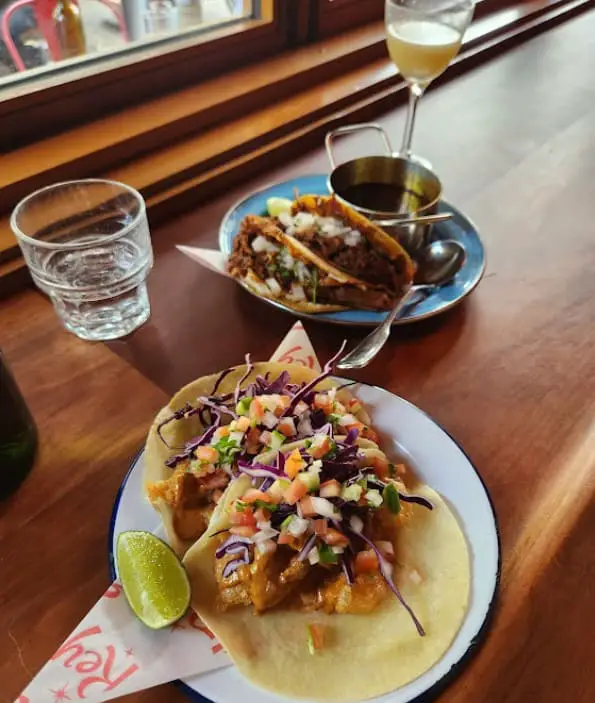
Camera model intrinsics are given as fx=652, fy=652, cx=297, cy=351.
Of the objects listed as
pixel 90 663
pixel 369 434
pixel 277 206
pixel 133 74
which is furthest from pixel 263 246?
pixel 90 663

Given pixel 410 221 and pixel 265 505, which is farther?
pixel 410 221

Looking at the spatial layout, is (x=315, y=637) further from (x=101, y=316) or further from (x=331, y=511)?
(x=101, y=316)

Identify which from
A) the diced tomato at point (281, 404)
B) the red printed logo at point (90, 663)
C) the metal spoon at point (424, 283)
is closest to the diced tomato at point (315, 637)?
the red printed logo at point (90, 663)

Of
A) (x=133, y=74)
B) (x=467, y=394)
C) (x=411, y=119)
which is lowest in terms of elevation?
(x=467, y=394)

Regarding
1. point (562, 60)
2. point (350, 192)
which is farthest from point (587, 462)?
point (562, 60)

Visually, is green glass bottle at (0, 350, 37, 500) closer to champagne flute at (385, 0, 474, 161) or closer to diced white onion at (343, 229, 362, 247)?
diced white onion at (343, 229, 362, 247)

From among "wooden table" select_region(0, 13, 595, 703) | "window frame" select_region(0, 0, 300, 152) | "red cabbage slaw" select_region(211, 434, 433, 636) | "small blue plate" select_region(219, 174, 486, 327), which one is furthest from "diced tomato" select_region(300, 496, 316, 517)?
"window frame" select_region(0, 0, 300, 152)

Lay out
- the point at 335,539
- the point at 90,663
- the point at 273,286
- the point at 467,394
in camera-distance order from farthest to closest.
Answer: the point at 273,286 → the point at 467,394 → the point at 335,539 → the point at 90,663
